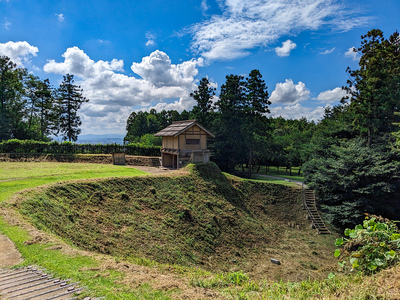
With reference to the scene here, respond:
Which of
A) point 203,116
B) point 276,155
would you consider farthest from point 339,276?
point 276,155

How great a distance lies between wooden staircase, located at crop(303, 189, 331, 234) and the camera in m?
23.2

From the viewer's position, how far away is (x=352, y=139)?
2822 cm

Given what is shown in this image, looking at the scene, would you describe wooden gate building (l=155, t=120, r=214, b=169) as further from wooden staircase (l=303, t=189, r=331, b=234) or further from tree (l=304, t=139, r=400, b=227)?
tree (l=304, t=139, r=400, b=227)

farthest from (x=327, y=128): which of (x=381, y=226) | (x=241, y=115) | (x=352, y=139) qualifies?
(x=381, y=226)

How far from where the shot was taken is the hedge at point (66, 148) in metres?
32.0

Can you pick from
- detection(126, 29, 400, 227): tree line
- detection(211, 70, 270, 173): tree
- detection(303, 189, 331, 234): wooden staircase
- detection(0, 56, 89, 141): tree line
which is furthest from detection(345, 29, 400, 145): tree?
detection(0, 56, 89, 141): tree line

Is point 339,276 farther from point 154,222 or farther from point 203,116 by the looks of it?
point 203,116

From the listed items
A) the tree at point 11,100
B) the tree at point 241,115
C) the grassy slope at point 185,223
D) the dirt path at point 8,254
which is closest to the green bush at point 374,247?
the dirt path at point 8,254

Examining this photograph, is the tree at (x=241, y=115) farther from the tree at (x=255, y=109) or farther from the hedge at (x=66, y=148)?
the hedge at (x=66, y=148)

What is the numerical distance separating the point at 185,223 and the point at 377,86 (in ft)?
78.2

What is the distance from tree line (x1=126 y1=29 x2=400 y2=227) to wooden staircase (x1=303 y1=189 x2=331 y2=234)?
40.3 inches

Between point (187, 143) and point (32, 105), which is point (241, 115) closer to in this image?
point (187, 143)

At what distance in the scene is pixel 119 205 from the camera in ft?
53.3

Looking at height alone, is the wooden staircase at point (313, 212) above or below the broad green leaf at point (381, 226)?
below
